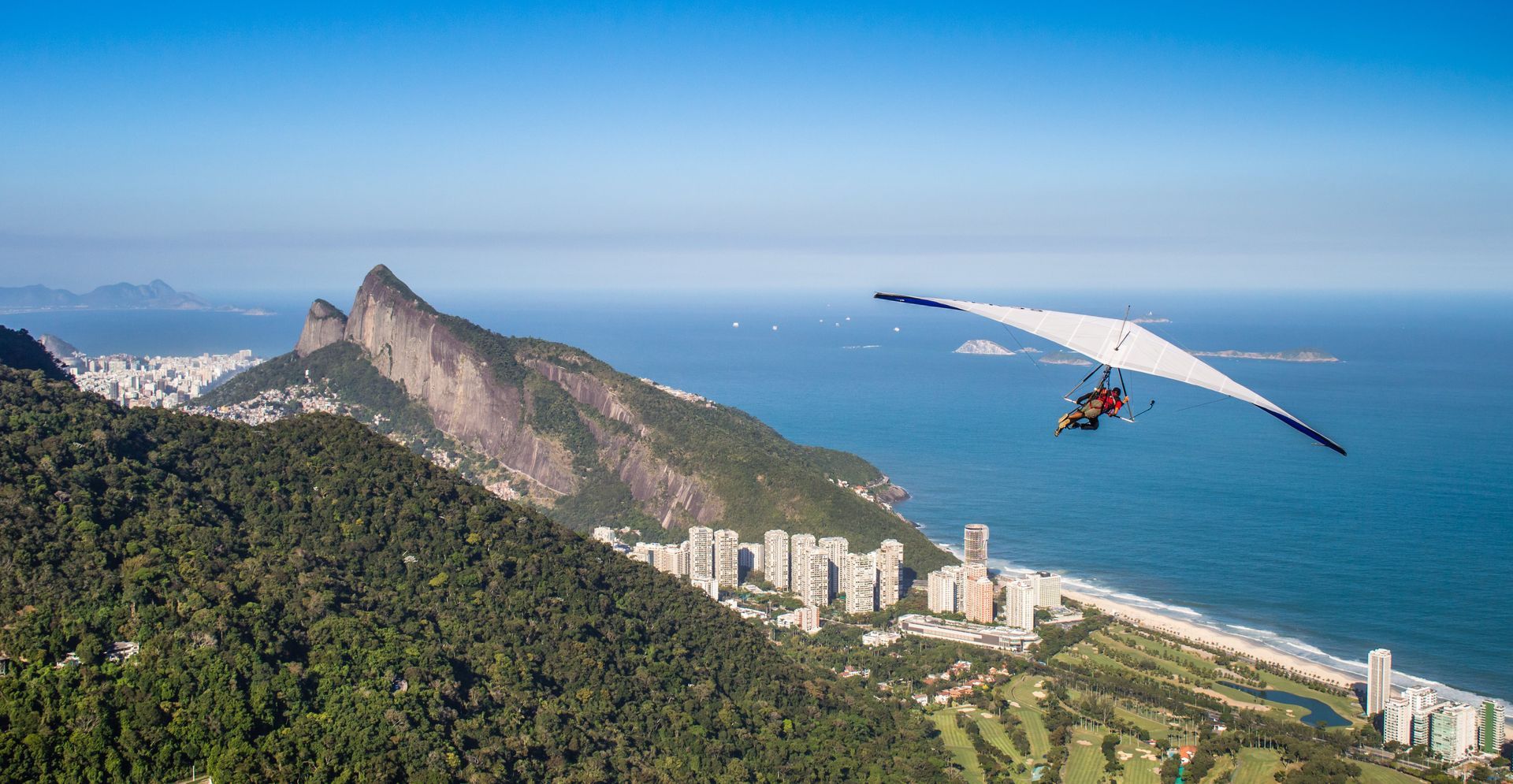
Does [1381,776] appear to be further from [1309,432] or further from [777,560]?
[777,560]

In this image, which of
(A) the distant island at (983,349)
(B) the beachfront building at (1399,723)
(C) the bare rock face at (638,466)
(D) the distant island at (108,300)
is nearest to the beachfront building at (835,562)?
(C) the bare rock face at (638,466)

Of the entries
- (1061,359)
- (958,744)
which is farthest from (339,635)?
(1061,359)

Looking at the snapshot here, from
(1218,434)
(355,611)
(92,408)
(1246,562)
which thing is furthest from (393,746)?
(1218,434)

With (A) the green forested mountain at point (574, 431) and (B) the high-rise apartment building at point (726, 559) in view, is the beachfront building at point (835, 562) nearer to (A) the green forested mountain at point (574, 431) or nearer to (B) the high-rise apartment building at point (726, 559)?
(B) the high-rise apartment building at point (726, 559)

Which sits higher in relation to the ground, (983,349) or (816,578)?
(983,349)

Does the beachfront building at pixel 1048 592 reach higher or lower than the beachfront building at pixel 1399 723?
higher
